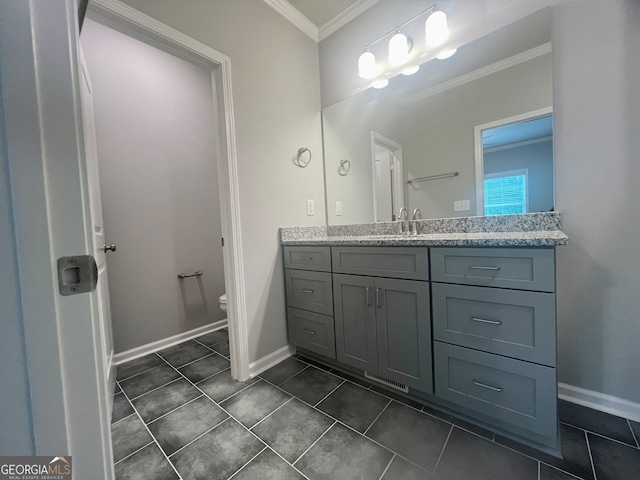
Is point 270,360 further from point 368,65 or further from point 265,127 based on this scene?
point 368,65

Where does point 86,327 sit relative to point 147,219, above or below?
below

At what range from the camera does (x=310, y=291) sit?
179 centimetres

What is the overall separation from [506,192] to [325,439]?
5.18 ft

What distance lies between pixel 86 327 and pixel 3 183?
0.76ft

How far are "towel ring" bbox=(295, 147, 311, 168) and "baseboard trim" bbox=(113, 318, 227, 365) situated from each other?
5.90 feet

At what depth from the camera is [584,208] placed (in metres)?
1.24

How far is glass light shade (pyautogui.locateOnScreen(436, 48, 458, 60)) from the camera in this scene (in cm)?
154

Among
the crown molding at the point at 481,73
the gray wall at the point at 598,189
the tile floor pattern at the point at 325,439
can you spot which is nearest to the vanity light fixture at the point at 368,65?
the crown molding at the point at 481,73

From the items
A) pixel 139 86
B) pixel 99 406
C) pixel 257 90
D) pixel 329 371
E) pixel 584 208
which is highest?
pixel 139 86

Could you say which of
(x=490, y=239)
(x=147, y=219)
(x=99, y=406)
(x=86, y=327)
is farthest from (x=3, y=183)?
(x=147, y=219)

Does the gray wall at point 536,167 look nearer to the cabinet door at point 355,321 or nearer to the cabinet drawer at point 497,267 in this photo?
the cabinet drawer at point 497,267

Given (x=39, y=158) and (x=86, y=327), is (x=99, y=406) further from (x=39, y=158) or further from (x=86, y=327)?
(x=39, y=158)

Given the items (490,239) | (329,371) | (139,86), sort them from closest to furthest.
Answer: (490,239) < (329,371) < (139,86)

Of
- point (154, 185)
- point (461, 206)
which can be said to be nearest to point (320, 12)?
point (461, 206)
